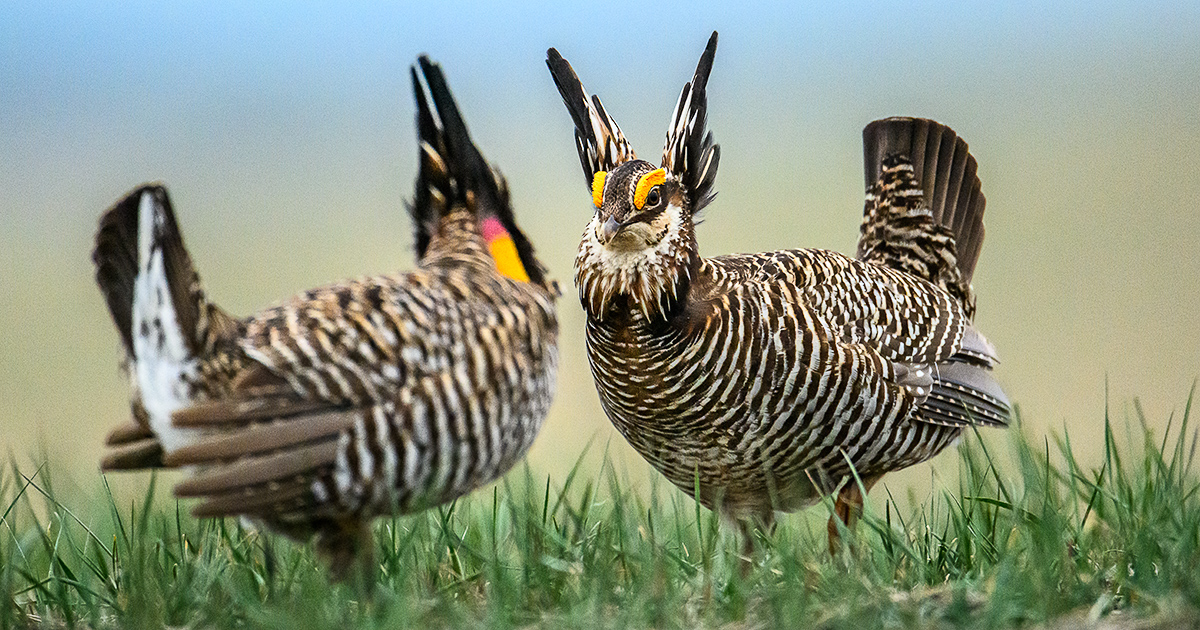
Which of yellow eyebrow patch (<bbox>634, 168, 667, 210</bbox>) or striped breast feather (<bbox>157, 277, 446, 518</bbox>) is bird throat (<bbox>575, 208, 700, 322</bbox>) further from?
striped breast feather (<bbox>157, 277, 446, 518</bbox>)

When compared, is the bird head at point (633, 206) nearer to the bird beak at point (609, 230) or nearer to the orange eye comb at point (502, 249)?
the bird beak at point (609, 230)

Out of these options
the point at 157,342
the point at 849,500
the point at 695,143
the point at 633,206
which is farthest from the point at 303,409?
the point at 849,500

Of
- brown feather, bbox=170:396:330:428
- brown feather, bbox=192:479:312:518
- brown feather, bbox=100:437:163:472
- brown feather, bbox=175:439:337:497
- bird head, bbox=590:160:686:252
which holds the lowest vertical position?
brown feather, bbox=192:479:312:518

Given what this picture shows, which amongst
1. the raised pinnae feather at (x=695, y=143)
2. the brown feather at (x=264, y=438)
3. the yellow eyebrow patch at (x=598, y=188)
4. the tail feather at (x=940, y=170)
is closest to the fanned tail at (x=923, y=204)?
the tail feather at (x=940, y=170)

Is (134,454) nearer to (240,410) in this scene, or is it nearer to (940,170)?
(240,410)

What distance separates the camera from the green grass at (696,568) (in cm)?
273

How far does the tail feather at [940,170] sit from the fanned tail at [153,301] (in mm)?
2864

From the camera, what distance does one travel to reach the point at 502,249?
3.72 meters

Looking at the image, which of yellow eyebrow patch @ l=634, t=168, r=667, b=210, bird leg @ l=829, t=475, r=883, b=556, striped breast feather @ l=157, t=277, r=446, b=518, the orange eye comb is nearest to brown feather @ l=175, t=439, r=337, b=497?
striped breast feather @ l=157, t=277, r=446, b=518

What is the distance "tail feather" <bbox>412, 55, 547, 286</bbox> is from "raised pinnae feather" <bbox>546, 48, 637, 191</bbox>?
28 centimetres

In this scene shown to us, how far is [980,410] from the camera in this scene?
4.25 meters

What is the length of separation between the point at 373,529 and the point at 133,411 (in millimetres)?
764

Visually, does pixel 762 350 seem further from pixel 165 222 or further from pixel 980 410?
pixel 165 222

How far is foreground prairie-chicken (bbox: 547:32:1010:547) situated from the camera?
366cm
